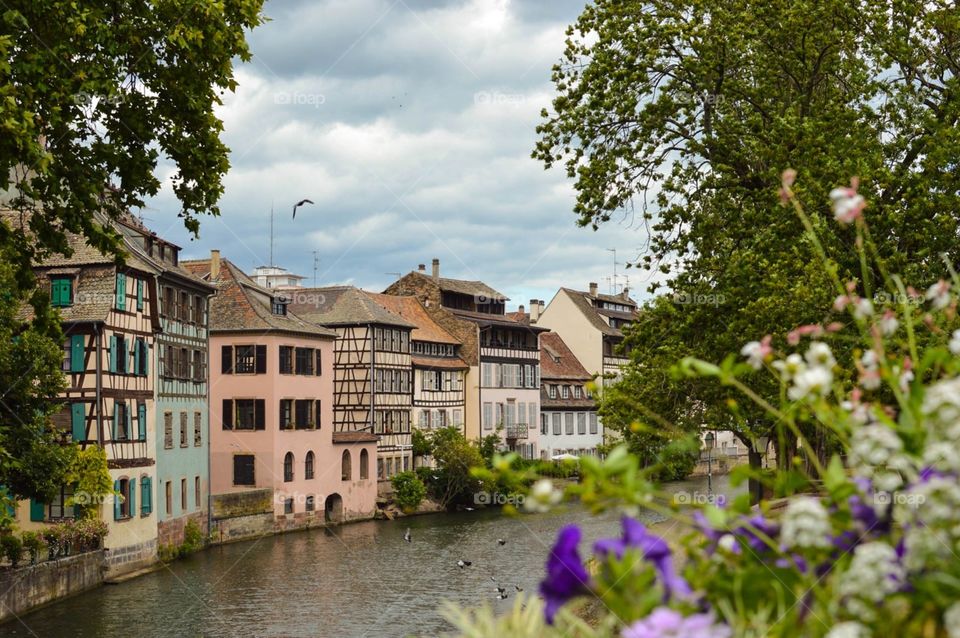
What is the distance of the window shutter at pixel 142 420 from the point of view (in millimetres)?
37969

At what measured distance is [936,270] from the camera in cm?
1891

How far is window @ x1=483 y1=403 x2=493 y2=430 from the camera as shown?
70.2 metres

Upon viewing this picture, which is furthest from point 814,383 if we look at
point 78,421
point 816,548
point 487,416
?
point 487,416

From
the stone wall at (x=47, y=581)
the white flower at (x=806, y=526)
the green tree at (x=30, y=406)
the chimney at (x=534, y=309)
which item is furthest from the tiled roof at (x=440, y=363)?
the white flower at (x=806, y=526)

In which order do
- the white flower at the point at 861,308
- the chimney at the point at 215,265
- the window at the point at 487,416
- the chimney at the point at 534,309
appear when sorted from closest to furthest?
the white flower at the point at 861,308 < the chimney at the point at 215,265 < the window at the point at 487,416 < the chimney at the point at 534,309

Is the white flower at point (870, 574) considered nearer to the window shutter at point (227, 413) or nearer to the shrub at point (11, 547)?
the shrub at point (11, 547)

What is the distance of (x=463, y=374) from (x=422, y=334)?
4.34 meters

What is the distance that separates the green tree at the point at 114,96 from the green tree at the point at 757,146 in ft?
30.0

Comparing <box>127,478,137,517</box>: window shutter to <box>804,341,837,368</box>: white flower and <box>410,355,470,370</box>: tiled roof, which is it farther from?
<box>804,341,837,368</box>: white flower

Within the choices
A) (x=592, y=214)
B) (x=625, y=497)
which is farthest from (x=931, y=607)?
(x=592, y=214)

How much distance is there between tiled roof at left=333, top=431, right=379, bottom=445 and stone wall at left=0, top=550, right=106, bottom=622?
66.1ft

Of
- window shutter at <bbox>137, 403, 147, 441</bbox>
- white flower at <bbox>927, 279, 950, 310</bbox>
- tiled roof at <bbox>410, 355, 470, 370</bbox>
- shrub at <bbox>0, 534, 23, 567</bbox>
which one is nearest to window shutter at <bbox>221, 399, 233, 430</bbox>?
window shutter at <bbox>137, 403, 147, 441</bbox>

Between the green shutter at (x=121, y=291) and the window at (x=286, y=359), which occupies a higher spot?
the green shutter at (x=121, y=291)

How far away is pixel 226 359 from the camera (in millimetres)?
50875
